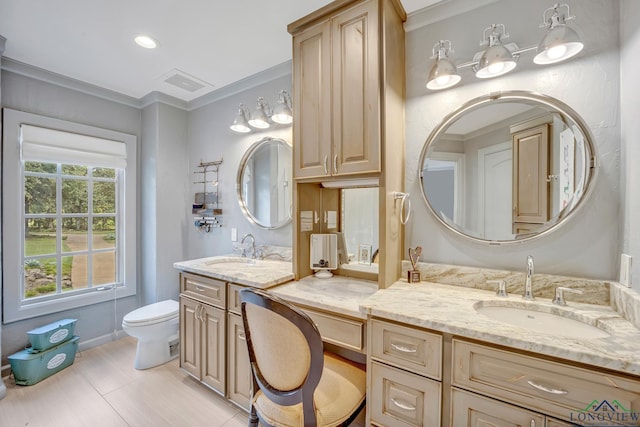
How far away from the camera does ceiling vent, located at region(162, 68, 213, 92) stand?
2.38 metres

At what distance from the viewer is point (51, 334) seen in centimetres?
217

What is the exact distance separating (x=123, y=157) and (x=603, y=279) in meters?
3.86

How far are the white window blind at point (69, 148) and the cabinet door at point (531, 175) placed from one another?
3449mm

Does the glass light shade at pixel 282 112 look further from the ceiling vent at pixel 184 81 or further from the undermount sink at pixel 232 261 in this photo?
the undermount sink at pixel 232 261

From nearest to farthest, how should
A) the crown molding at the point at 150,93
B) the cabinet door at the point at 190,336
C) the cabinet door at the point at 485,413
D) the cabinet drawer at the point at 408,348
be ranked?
1. the cabinet door at the point at 485,413
2. the cabinet drawer at the point at 408,348
3. the cabinet door at the point at 190,336
4. the crown molding at the point at 150,93

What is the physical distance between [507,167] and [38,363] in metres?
3.56

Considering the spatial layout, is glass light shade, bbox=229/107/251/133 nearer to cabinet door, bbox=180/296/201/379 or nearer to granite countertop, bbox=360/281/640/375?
cabinet door, bbox=180/296/201/379

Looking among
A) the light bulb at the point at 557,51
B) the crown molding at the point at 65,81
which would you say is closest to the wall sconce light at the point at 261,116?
the crown molding at the point at 65,81

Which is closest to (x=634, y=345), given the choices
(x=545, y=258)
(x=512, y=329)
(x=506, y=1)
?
(x=512, y=329)

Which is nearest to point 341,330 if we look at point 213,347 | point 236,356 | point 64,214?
point 236,356

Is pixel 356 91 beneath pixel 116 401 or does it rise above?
above

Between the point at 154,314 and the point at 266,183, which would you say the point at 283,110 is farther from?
the point at 154,314

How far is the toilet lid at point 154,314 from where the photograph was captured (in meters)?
2.15

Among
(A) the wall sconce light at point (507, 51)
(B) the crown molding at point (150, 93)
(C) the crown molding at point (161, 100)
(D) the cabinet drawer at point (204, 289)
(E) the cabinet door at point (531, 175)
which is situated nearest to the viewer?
(A) the wall sconce light at point (507, 51)
